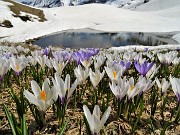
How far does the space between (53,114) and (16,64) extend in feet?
2.40

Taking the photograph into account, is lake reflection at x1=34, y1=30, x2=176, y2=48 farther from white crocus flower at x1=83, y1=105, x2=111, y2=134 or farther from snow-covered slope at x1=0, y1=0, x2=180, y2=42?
white crocus flower at x1=83, y1=105, x2=111, y2=134

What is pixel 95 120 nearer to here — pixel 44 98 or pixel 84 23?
pixel 44 98

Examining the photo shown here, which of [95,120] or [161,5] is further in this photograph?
[161,5]

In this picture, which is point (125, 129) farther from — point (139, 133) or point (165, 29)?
point (165, 29)

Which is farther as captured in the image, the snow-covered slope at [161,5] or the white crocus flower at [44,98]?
the snow-covered slope at [161,5]

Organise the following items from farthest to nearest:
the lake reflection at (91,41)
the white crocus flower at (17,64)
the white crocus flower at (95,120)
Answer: the lake reflection at (91,41)
the white crocus flower at (17,64)
the white crocus flower at (95,120)

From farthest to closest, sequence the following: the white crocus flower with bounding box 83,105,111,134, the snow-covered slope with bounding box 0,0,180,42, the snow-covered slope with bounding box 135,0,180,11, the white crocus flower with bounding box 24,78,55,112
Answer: the snow-covered slope with bounding box 135,0,180,11, the snow-covered slope with bounding box 0,0,180,42, the white crocus flower with bounding box 24,78,55,112, the white crocus flower with bounding box 83,105,111,134

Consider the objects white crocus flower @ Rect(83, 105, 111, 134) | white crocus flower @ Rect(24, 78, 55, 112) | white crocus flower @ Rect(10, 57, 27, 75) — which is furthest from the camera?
white crocus flower @ Rect(10, 57, 27, 75)

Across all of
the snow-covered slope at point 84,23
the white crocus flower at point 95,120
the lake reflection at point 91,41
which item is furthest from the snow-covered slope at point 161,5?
the white crocus flower at point 95,120

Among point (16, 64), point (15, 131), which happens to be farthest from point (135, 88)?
point (16, 64)

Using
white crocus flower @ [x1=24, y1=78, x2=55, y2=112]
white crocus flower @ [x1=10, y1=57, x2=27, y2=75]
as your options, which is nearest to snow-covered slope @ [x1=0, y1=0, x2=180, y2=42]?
white crocus flower @ [x1=10, y1=57, x2=27, y2=75]

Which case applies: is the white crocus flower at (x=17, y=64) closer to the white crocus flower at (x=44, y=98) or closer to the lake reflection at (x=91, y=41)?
the white crocus flower at (x=44, y=98)

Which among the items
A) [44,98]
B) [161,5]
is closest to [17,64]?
[44,98]

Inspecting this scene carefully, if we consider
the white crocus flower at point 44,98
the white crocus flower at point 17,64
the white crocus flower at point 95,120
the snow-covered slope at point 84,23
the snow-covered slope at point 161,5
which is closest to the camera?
the white crocus flower at point 95,120
